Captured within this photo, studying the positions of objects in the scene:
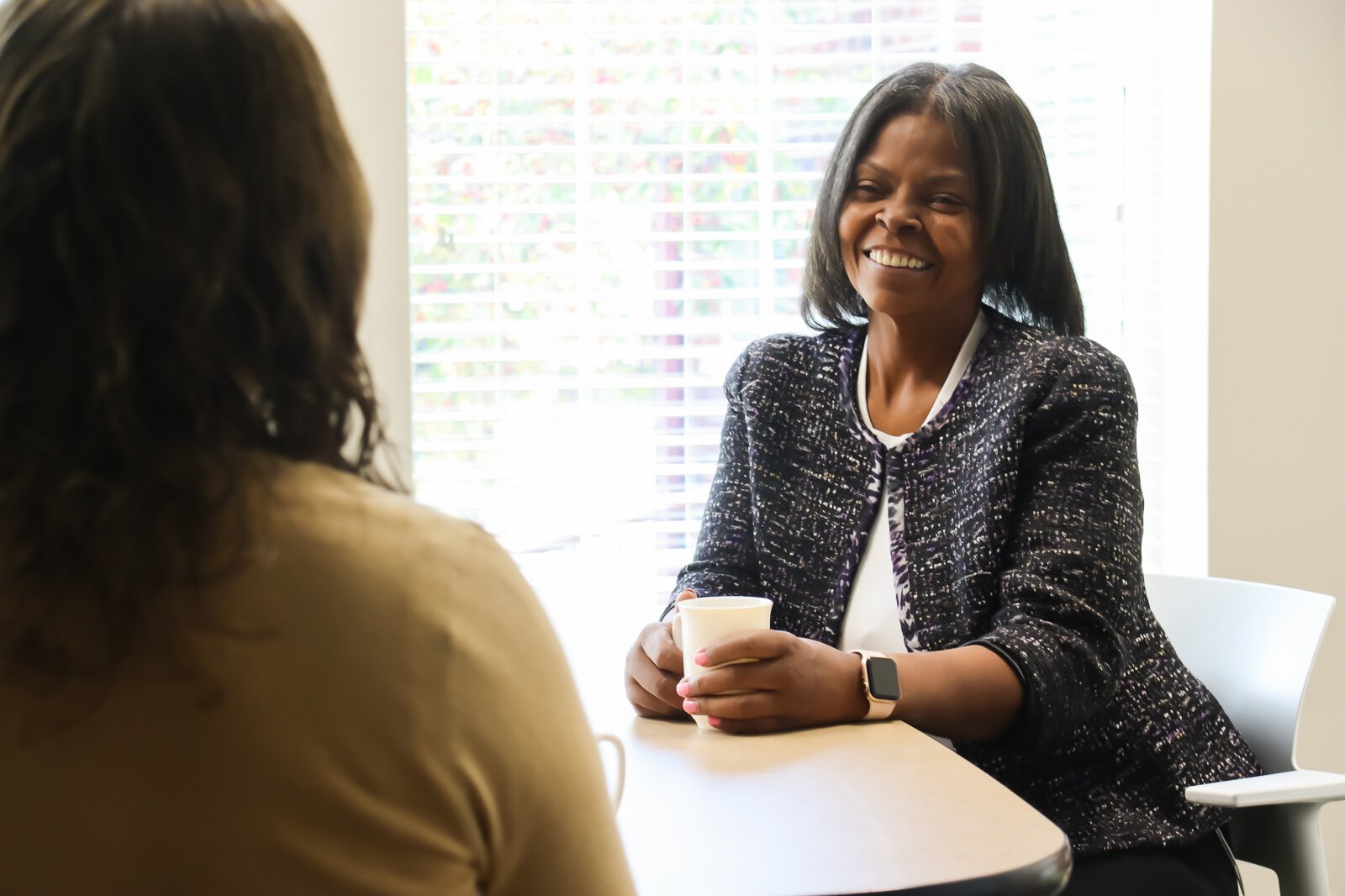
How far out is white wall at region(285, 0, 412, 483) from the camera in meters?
2.34

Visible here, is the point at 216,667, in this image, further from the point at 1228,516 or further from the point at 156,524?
the point at 1228,516

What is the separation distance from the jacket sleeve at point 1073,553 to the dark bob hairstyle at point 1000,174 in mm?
189

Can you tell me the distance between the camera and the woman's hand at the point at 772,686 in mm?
1292

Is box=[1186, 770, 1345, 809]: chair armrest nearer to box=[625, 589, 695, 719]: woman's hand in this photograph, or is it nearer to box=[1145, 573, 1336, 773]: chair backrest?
box=[1145, 573, 1336, 773]: chair backrest

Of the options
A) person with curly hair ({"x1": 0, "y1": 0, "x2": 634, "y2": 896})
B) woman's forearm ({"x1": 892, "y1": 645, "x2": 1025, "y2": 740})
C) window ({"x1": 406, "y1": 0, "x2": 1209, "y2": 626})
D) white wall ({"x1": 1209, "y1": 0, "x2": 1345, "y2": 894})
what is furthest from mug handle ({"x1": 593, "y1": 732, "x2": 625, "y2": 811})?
white wall ({"x1": 1209, "y1": 0, "x2": 1345, "y2": 894})

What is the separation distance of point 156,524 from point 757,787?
0.69 meters

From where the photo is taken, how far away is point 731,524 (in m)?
1.80

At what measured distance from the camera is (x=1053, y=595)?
1470 mm

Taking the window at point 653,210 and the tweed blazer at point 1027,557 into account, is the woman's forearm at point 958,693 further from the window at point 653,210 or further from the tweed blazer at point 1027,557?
the window at point 653,210

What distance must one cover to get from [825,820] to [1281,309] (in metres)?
2.08

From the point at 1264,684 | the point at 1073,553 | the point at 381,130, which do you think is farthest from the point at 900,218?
the point at 381,130

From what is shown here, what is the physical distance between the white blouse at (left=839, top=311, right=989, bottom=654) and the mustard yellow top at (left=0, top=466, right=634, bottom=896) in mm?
1092

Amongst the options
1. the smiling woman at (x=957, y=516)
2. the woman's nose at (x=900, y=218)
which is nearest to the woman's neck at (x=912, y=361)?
the smiling woman at (x=957, y=516)

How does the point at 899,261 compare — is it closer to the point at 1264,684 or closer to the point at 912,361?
the point at 912,361
